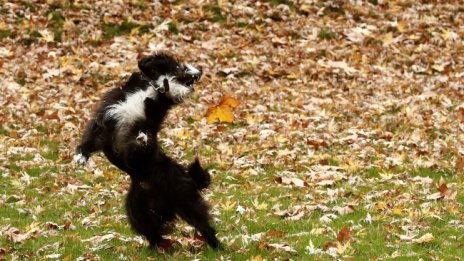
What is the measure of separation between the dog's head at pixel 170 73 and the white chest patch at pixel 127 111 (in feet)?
0.66

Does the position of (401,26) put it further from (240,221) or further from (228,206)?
(240,221)

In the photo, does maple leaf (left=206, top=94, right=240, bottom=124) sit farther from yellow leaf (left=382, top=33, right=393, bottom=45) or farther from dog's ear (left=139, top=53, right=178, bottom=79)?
yellow leaf (left=382, top=33, right=393, bottom=45)

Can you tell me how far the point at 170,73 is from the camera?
746 centimetres

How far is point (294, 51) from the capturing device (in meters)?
21.7

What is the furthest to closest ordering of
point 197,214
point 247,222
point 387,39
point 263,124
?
point 387,39 → point 263,124 → point 247,222 → point 197,214

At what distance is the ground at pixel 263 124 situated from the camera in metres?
8.61

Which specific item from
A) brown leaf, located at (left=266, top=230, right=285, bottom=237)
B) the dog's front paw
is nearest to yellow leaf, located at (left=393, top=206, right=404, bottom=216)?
brown leaf, located at (left=266, top=230, right=285, bottom=237)

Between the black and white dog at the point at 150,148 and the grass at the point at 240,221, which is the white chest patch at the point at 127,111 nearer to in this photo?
the black and white dog at the point at 150,148

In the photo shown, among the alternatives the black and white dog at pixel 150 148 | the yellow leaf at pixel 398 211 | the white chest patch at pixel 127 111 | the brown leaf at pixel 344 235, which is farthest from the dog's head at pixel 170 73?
the yellow leaf at pixel 398 211

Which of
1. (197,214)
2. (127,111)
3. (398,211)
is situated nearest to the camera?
(127,111)

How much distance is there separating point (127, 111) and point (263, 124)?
8768 mm

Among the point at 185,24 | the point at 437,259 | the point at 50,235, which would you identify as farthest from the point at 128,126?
the point at 185,24

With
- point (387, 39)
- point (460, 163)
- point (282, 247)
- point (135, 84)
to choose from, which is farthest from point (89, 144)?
point (387, 39)

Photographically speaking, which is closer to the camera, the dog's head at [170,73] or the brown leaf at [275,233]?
the dog's head at [170,73]
